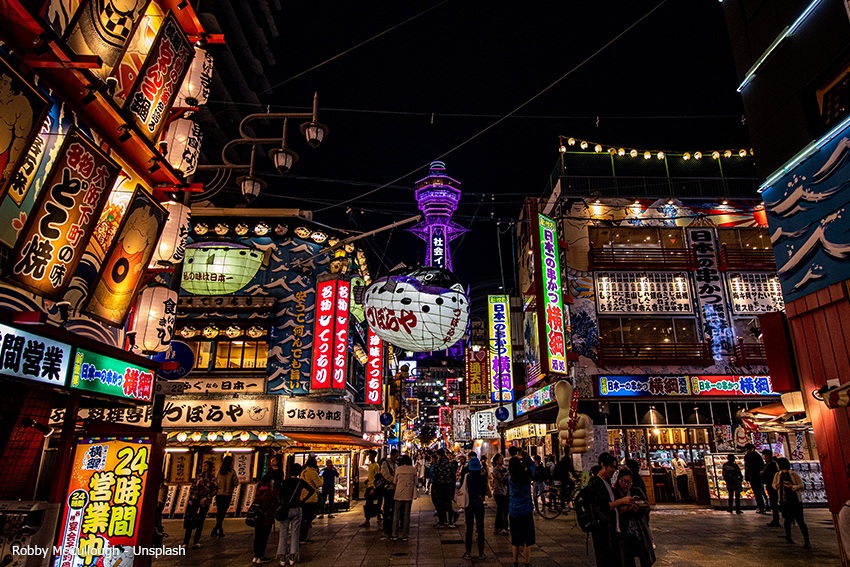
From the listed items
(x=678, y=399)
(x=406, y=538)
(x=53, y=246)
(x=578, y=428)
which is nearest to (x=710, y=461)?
(x=678, y=399)

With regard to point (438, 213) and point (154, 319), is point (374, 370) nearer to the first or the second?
point (154, 319)

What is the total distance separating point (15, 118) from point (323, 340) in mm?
14686

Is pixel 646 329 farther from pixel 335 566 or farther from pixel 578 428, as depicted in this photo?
pixel 335 566

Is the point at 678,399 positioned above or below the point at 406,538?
above

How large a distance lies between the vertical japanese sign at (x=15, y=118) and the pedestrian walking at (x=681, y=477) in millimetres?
22596

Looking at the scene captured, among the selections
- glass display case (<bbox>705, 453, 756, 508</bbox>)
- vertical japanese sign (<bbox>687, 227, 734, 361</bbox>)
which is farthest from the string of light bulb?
glass display case (<bbox>705, 453, 756, 508</bbox>)

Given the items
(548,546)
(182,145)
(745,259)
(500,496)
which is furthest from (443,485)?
(745,259)

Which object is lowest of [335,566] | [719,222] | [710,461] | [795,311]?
[335,566]

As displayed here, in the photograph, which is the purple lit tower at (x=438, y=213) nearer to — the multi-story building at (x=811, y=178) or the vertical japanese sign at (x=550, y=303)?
the vertical japanese sign at (x=550, y=303)

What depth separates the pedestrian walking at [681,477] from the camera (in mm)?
20312

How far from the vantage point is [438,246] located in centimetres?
5009

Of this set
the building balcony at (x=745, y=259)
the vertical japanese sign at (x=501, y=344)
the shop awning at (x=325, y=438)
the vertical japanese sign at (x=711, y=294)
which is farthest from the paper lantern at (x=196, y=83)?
the building balcony at (x=745, y=259)

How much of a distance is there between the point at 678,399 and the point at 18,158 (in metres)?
22.6

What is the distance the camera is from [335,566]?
9.60 m
